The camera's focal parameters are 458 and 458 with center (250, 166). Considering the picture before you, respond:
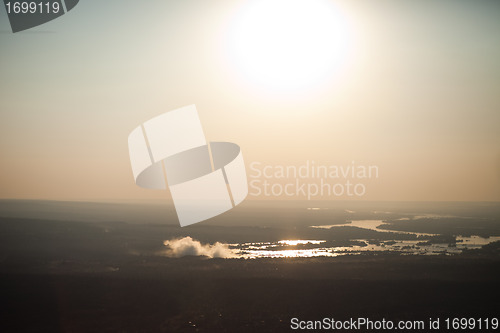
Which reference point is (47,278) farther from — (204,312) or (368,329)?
(368,329)

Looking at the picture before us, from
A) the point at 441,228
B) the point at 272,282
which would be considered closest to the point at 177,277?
the point at 272,282

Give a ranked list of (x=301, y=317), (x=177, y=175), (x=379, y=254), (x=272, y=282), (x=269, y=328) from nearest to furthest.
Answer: (x=269, y=328)
(x=301, y=317)
(x=272, y=282)
(x=177, y=175)
(x=379, y=254)

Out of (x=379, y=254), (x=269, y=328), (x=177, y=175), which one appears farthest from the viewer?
(x=379, y=254)

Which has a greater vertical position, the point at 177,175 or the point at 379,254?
the point at 177,175

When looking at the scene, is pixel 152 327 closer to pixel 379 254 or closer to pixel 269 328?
pixel 269 328

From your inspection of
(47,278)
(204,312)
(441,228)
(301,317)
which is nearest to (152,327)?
(204,312)

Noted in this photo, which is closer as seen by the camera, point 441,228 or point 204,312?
point 204,312

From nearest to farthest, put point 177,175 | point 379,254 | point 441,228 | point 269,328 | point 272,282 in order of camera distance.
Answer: point 269,328 → point 272,282 → point 177,175 → point 379,254 → point 441,228

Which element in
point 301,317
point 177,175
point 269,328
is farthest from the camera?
point 177,175

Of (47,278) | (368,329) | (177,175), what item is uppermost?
(177,175)
